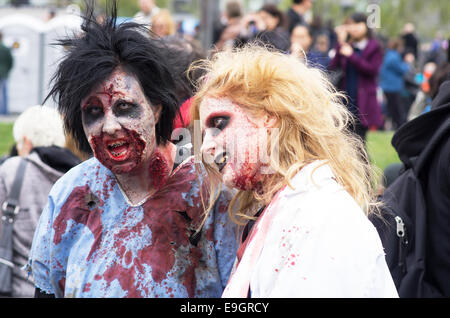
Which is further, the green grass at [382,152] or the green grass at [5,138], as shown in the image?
the green grass at [5,138]

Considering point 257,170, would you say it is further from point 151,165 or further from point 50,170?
point 50,170

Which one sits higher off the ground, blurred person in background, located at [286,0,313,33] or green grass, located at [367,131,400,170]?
blurred person in background, located at [286,0,313,33]

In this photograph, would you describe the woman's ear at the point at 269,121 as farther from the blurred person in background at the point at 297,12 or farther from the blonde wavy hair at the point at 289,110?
the blurred person in background at the point at 297,12

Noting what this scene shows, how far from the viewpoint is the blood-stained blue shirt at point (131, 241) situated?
7.72ft

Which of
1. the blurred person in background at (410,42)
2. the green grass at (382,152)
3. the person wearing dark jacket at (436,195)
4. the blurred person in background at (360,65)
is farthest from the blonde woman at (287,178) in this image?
the blurred person in background at (410,42)

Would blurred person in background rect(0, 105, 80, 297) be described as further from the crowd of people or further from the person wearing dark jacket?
the person wearing dark jacket

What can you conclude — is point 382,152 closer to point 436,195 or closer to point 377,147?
point 377,147

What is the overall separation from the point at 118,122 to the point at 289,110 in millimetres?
652

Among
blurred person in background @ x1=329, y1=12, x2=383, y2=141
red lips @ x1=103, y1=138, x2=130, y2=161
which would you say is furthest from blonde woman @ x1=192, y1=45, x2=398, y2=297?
blurred person in background @ x1=329, y1=12, x2=383, y2=141

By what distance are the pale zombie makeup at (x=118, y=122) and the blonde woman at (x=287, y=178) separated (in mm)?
217

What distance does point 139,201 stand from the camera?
2488 mm

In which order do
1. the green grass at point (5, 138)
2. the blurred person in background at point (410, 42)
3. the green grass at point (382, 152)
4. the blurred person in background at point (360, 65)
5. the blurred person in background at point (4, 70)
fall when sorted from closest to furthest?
the blurred person in background at point (360, 65)
the green grass at point (382, 152)
the green grass at point (5, 138)
the blurred person in background at point (4, 70)
the blurred person in background at point (410, 42)

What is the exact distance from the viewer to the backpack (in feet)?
9.78
